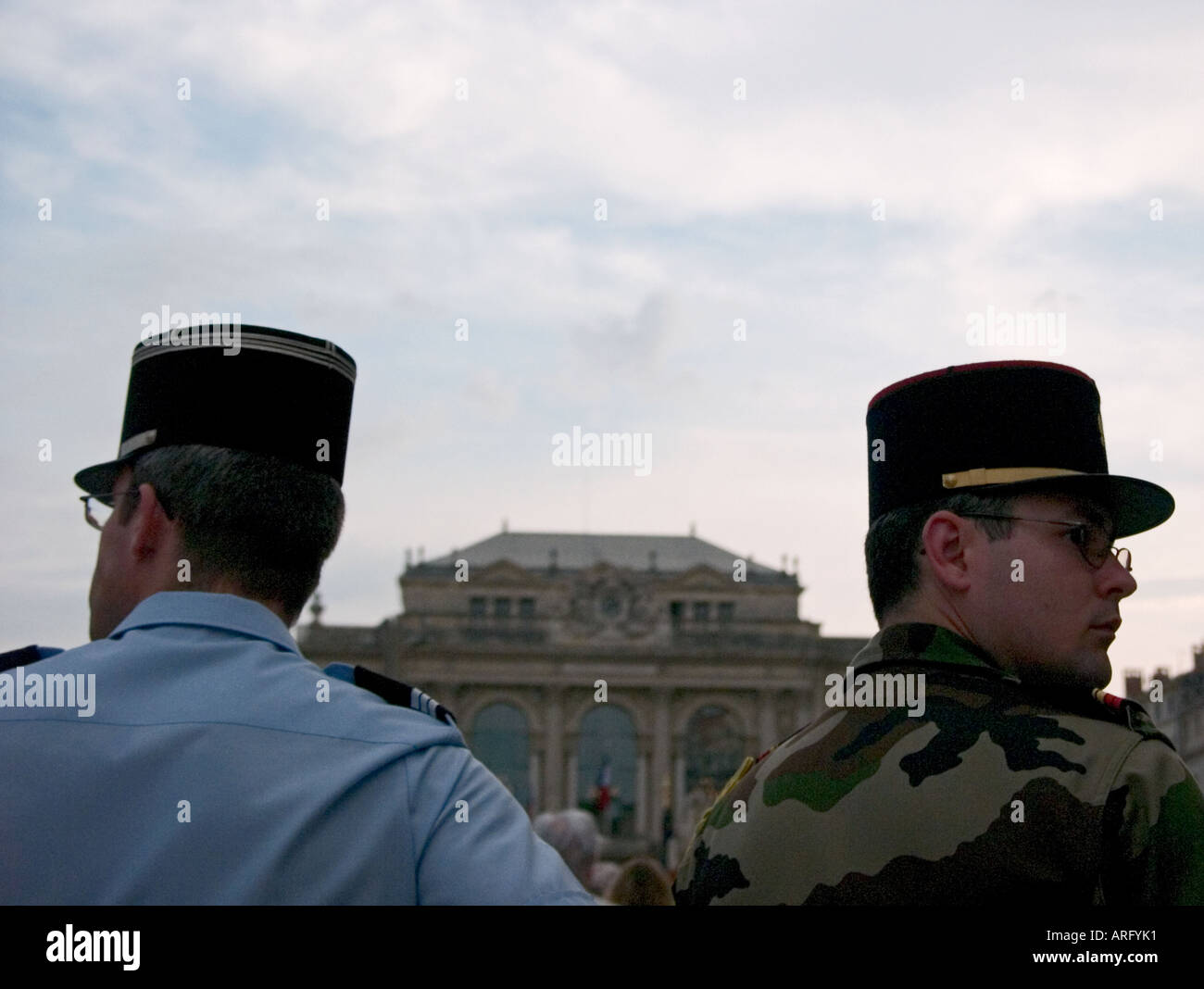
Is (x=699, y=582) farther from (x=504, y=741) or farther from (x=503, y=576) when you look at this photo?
(x=504, y=741)

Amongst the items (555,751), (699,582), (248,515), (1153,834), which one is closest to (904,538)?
(1153,834)

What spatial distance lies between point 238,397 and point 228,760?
2.68 feet

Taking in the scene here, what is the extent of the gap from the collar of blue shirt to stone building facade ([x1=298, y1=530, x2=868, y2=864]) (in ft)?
188

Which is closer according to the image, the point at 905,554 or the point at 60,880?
the point at 60,880

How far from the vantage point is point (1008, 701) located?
10.2 ft

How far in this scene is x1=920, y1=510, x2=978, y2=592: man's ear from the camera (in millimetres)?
3309

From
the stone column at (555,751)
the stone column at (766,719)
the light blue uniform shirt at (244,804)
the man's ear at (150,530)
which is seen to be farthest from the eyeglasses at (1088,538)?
the stone column at (766,719)

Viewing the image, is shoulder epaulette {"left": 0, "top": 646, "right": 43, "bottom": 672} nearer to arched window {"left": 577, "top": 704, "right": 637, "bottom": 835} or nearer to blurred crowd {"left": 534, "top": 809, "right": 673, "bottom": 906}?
blurred crowd {"left": 534, "top": 809, "right": 673, "bottom": 906}

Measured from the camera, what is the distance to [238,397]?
305 centimetres

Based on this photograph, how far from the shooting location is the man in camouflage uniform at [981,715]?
280 centimetres

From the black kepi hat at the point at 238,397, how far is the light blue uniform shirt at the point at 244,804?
0.55 meters
